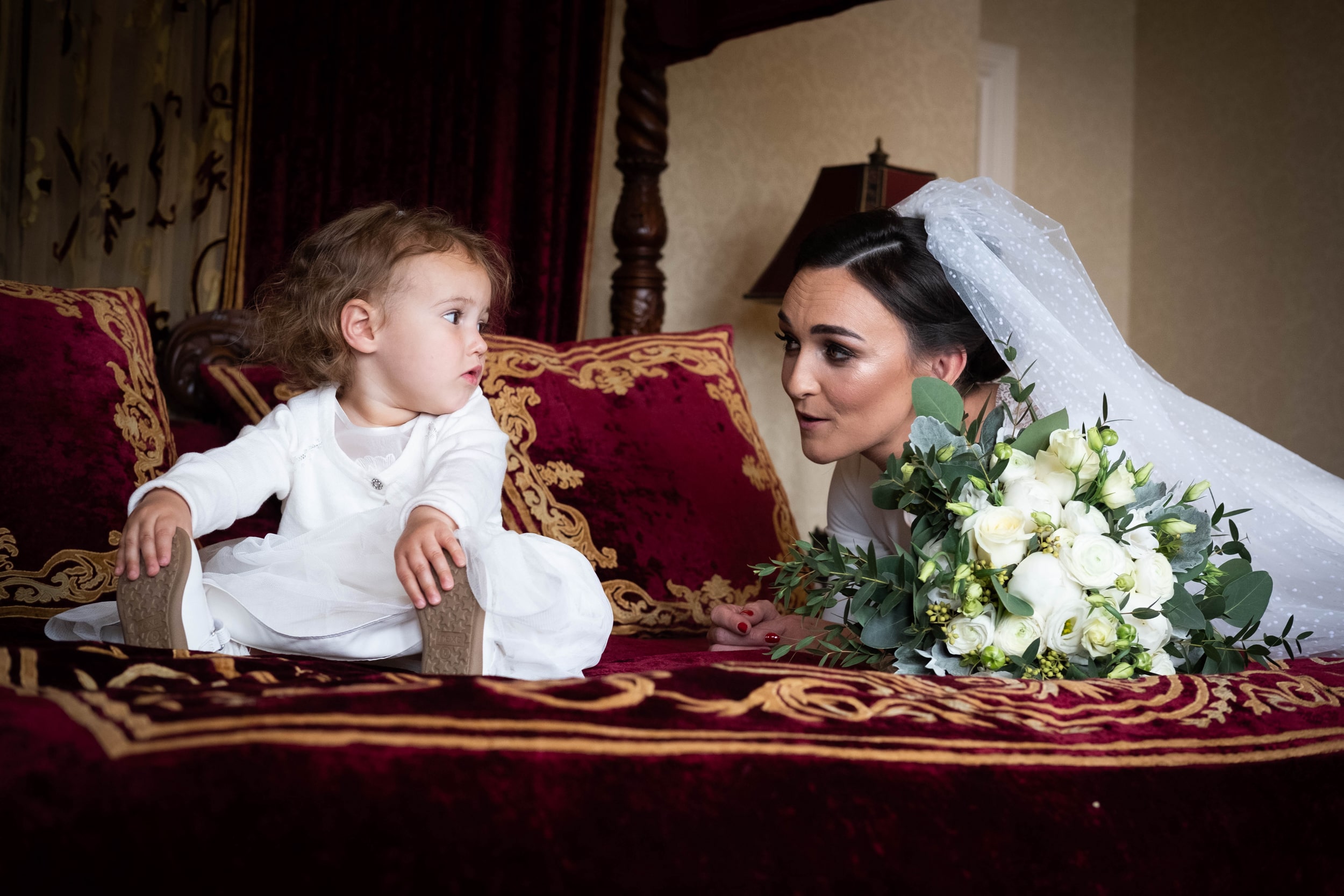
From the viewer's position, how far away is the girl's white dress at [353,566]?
138cm

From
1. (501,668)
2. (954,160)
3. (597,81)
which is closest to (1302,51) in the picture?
(954,160)

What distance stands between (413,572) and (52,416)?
0.93 meters

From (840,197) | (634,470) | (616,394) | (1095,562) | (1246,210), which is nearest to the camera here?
(1095,562)

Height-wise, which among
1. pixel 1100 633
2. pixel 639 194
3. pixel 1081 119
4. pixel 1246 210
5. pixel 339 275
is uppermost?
pixel 1081 119

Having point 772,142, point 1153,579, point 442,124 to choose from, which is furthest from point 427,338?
point 772,142

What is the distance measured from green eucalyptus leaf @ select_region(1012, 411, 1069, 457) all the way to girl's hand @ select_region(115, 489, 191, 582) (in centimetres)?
110

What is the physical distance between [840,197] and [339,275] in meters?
2.09

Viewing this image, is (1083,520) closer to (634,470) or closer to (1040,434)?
(1040,434)

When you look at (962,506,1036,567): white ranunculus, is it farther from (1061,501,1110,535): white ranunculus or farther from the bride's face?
the bride's face

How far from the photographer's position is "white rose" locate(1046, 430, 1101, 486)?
123 cm

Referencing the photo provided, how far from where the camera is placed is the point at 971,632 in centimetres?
121

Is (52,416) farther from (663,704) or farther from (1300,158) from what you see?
(1300,158)

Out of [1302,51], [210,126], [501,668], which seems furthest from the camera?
[1302,51]

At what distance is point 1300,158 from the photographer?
191 inches
